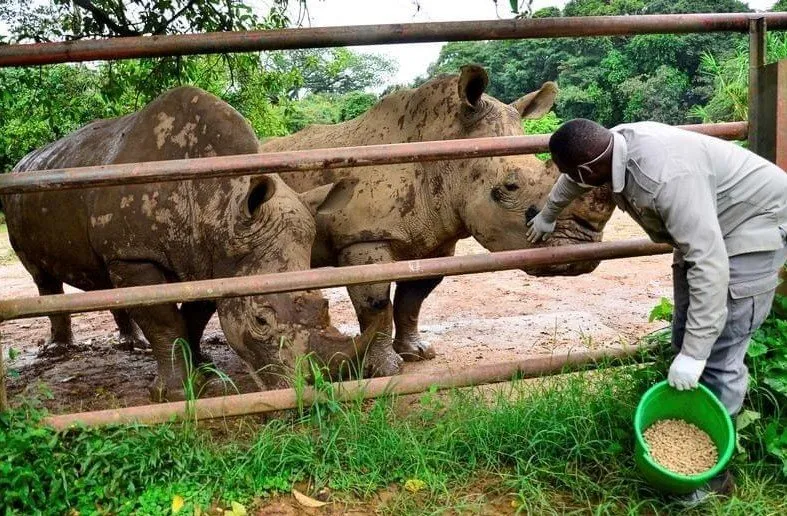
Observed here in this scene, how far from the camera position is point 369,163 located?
10.9 ft

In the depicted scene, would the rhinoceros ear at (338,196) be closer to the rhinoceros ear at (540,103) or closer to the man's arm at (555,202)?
the man's arm at (555,202)

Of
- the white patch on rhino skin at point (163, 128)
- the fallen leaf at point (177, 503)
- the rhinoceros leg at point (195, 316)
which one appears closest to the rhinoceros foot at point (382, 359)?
the rhinoceros leg at point (195, 316)

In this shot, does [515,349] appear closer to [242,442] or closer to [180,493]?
[242,442]

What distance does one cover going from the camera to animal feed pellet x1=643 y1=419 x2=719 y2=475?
283 centimetres

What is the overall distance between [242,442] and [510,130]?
2.84 meters

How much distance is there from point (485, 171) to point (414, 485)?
260cm

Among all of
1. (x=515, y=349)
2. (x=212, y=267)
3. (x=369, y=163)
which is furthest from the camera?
(x=515, y=349)

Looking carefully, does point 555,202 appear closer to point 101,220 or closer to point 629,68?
point 101,220

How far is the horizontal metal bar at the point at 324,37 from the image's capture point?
3.17m

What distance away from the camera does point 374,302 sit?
5.18 m

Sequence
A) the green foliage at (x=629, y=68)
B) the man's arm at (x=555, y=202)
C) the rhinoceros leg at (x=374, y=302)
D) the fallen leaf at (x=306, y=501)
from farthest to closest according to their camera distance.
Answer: the green foliage at (x=629, y=68) → the rhinoceros leg at (x=374, y=302) → the man's arm at (x=555, y=202) → the fallen leaf at (x=306, y=501)

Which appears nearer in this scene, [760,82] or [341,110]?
[760,82]

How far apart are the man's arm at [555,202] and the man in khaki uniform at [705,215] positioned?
32 centimetres

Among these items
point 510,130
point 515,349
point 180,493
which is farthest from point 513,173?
point 180,493
